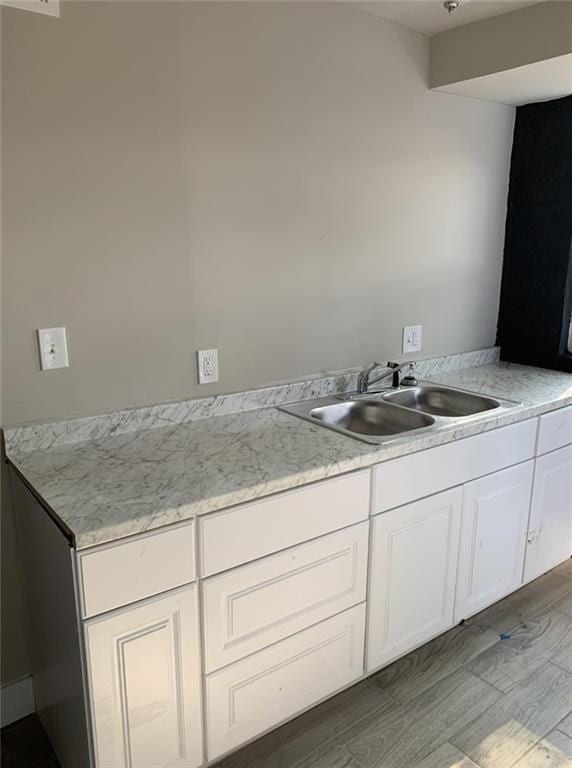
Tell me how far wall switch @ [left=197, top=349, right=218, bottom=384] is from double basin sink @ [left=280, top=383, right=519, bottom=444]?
0.29m

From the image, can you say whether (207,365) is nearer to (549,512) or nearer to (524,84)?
(549,512)

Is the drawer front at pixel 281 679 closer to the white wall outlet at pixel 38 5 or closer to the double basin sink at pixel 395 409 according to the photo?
the double basin sink at pixel 395 409

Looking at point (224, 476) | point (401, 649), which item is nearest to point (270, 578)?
point (224, 476)

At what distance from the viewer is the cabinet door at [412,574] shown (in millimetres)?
1850

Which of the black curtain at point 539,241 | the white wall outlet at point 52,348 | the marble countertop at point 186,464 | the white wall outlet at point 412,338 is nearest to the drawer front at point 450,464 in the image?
the marble countertop at point 186,464

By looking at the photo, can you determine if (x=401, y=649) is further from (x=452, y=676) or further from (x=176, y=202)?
(x=176, y=202)

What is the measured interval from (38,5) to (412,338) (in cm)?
179

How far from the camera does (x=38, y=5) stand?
4.98 feet

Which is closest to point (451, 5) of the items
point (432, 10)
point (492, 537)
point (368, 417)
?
point (432, 10)

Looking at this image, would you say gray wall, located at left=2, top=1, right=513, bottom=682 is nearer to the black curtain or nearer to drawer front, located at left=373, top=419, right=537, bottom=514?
the black curtain

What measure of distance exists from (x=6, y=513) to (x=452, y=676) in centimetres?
153

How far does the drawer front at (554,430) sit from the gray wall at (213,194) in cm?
67

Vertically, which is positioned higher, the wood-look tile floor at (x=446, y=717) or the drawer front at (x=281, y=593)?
the drawer front at (x=281, y=593)

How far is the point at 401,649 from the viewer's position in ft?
6.54
